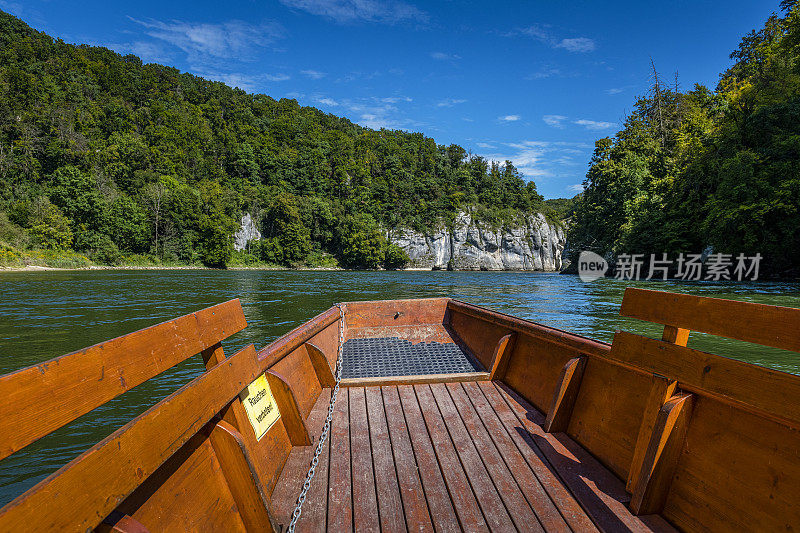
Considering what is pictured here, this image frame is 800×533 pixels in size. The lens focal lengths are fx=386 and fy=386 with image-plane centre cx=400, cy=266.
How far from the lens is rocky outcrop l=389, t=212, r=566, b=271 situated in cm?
8000

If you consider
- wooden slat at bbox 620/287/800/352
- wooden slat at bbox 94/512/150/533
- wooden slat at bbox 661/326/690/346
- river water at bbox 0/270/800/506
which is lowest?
river water at bbox 0/270/800/506

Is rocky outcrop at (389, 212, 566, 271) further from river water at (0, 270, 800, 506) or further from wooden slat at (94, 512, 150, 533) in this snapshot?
wooden slat at (94, 512, 150, 533)

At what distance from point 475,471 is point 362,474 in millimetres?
690

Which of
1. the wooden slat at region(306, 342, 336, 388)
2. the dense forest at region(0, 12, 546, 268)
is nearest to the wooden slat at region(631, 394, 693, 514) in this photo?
the wooden slat at region(306, 342, 336, 388)

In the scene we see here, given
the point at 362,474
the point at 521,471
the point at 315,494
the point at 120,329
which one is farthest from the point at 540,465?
the point at 120,329

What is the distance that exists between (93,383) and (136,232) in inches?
2377

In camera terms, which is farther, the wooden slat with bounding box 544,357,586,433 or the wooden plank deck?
the wooden slat with bounding box 544,357,586,433

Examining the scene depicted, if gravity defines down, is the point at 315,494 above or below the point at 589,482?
below

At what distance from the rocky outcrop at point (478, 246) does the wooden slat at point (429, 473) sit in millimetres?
74714

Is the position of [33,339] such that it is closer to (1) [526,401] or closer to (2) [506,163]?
(1) [526,401]

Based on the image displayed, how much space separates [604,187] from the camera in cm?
3531

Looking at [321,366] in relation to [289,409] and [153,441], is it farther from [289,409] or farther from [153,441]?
[153,441]

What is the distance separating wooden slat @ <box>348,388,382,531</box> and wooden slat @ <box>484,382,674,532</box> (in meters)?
1.11

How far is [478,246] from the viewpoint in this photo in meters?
84.0
